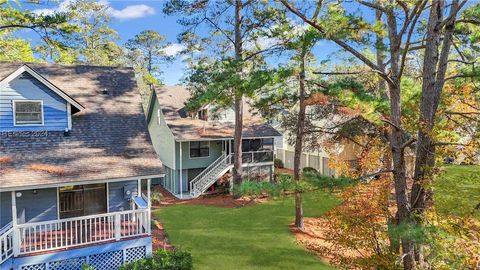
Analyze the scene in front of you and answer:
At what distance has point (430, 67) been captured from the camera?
789cm

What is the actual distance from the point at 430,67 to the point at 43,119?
13127 mm

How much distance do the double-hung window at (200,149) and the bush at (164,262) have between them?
Result: 13859 millimetres

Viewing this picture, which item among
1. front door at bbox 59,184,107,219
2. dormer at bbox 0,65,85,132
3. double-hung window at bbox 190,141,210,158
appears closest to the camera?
dormer at bbox 0,65,85,132

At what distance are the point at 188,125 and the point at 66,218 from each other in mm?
A: 13192

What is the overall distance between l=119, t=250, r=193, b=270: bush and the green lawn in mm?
1269

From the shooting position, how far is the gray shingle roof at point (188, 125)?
2388cm

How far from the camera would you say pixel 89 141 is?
13289mm

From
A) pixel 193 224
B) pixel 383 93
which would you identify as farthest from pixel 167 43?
pixel 383 93

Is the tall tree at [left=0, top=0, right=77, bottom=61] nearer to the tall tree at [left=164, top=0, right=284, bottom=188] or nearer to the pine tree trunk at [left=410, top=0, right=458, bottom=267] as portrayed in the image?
the tall tree at [left=164, top=0, right=284, bottom=188]

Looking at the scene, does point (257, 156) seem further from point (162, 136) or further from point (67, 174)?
point (67, 174)

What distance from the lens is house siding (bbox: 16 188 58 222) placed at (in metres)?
12.3

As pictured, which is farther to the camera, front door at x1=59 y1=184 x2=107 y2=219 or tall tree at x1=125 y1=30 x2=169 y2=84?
tall tree at x1=125 y1=30 x2=169 y2=84

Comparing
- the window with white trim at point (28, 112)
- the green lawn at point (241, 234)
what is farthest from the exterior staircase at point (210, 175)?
the window with white trim at point (28, 112)

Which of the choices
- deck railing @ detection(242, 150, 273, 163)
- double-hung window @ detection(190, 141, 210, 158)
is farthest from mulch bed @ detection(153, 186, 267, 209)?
deck railing @ detection(242, 150, 273, 163)
